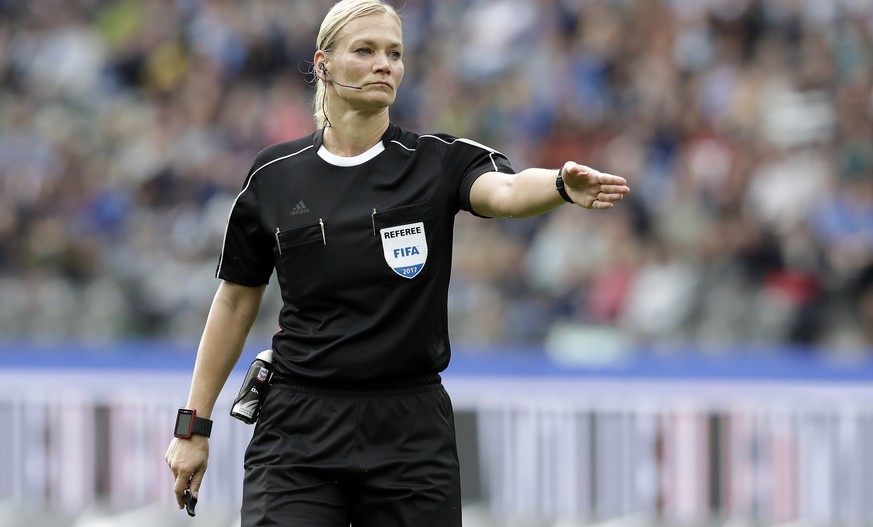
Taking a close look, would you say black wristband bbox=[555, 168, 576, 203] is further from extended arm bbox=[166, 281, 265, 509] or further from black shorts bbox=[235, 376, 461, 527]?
extended arm bbox=[166, 281, 265, 509]

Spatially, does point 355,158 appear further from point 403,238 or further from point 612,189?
point 612,189

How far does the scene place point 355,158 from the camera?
4.33 meters

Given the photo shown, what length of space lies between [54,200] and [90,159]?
22.5 inches

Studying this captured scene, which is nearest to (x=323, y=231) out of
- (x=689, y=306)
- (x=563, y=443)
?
(x=563, y=443)

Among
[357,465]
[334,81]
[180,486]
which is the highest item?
[334,81]

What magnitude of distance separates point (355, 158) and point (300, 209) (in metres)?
0.22

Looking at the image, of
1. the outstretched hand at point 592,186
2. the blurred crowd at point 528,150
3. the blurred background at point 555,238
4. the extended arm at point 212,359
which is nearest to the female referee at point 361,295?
the extended arm at point 212,359

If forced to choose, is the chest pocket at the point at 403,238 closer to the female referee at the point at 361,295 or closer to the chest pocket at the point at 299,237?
the female referee at the point at 361,295

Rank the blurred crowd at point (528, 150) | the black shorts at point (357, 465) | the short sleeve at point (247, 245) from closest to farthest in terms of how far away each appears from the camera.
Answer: the black shorts at point (357, 465)
the short sleeve at point (247, 245)
the blurred crowd at point (528, 150)

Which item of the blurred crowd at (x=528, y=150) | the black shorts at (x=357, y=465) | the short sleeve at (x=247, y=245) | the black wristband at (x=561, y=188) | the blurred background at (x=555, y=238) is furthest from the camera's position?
the blurred crowd at (x=528, y=150)

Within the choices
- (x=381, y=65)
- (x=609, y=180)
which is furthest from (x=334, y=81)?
(x=609, y=180)

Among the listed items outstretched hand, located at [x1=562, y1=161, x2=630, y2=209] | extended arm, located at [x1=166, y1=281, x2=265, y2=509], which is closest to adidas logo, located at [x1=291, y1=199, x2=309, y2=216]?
extended arm, located at [x1=166, y1=281, x2=265, y2=509]

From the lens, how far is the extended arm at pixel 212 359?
4496mm

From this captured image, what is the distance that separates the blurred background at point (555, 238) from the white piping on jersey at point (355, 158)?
149 inches
